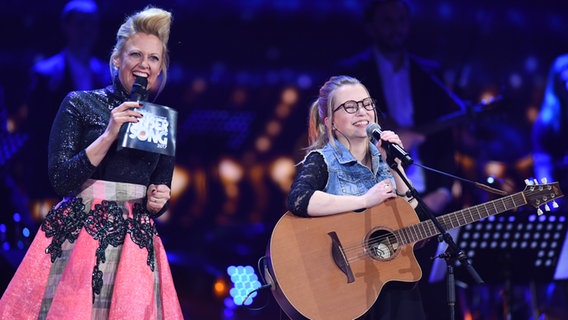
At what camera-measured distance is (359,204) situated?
3.08 m

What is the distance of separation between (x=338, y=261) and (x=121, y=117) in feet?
3.95

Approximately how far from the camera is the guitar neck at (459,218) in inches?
121

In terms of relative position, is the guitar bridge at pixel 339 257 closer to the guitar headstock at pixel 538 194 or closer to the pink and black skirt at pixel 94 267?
the pink and black skirt at pixel 94 267

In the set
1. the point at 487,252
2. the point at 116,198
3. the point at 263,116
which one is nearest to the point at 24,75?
the point at 263,116

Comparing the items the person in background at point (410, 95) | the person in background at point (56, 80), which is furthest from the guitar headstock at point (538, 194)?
the person in background at point (56, 80)

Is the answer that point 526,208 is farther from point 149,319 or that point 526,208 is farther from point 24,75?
point 24,75

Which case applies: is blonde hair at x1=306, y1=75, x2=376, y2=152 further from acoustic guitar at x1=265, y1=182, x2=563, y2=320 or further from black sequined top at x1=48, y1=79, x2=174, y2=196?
black sequined top at x1=48, y1=79, x2=174, y2=196

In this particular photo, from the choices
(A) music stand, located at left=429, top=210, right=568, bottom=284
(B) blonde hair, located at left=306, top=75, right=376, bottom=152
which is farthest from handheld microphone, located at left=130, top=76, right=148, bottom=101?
(A) music stand, located at left=429, top=210, right=568, bottom=284

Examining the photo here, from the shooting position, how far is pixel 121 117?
2471 mm

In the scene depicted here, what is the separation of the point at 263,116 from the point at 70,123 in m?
3.20

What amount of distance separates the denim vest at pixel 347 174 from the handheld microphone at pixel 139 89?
97cm

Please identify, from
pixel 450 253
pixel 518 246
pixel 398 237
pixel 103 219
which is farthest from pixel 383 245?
pixel 518 246

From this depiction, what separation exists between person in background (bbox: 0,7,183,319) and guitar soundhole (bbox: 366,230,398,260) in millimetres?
938

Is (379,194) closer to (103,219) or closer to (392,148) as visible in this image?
(392,148)
